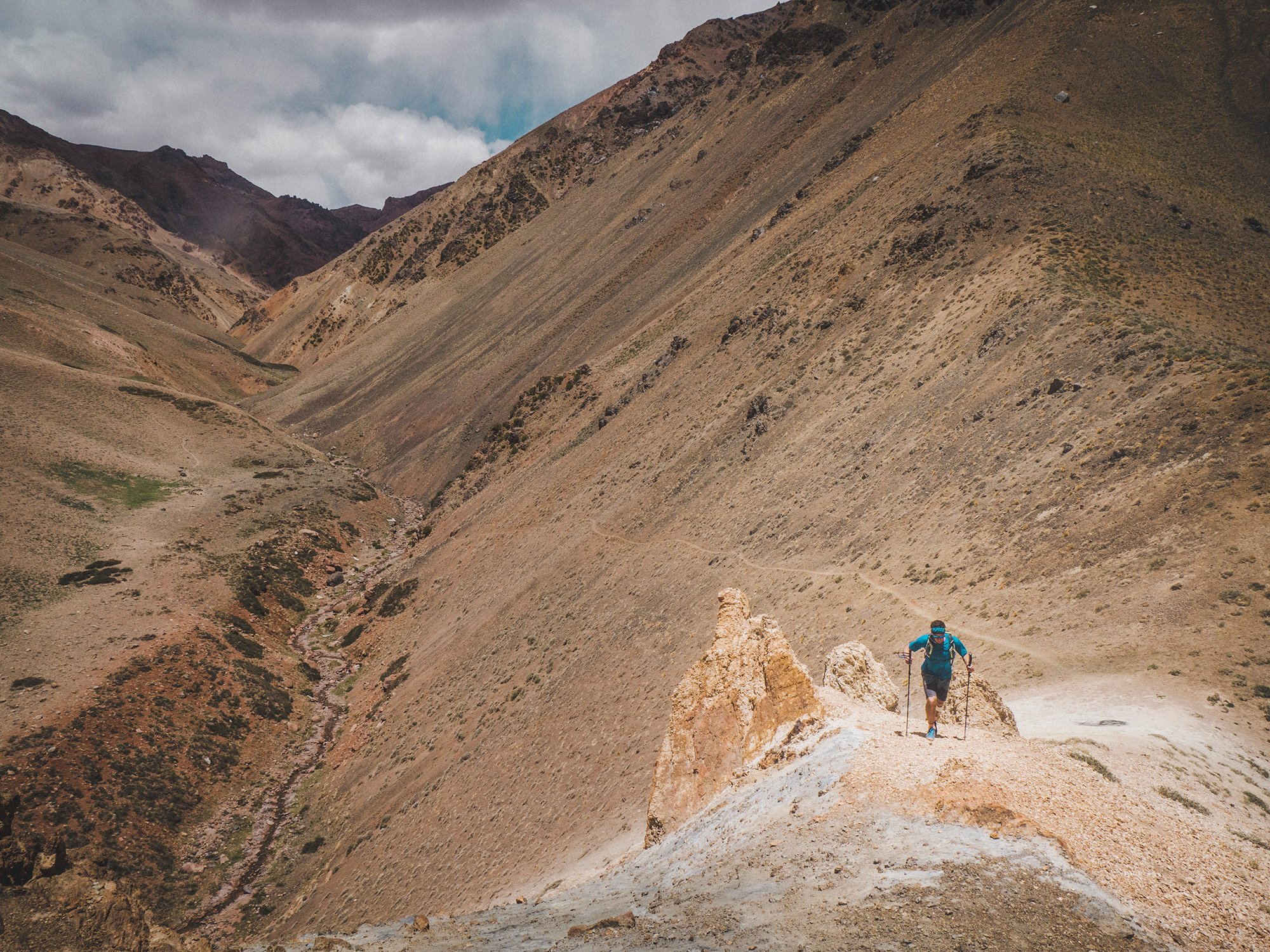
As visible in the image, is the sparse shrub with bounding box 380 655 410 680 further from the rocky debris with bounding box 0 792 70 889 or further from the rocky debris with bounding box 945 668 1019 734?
the rocky debris with bounding box 945 668 1019 734

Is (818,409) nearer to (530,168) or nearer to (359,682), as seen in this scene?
(359,682)

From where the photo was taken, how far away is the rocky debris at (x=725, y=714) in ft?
42.4

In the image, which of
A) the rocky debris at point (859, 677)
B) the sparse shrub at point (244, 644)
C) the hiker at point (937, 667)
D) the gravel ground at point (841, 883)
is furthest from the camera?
the sparse shrub at point (244, 644)

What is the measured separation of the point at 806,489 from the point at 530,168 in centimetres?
13296

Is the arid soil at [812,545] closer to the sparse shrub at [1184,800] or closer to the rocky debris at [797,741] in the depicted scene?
the sparse shrub at [1184,800]

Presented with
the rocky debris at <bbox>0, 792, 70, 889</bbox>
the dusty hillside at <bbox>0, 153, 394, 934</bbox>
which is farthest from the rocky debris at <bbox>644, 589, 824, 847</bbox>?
the rocky debris at <bbox>0, 792, 70, 889</bbox>

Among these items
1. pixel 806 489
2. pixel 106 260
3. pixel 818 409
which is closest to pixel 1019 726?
pixel 806 489

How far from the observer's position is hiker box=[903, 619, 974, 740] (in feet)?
35.6

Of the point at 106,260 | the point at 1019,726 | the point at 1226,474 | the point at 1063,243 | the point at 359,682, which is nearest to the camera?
the point at 1019,726

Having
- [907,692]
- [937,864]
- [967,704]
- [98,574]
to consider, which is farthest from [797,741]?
[98,574]

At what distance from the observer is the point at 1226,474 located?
647 inches

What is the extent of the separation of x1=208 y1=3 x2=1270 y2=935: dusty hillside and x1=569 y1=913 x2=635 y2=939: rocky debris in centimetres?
672

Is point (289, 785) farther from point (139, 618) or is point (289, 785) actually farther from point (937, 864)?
point (937, 864)

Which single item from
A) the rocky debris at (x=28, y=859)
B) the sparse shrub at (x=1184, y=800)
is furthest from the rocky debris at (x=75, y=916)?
the sparse shrub at (x=1184, y=800)
